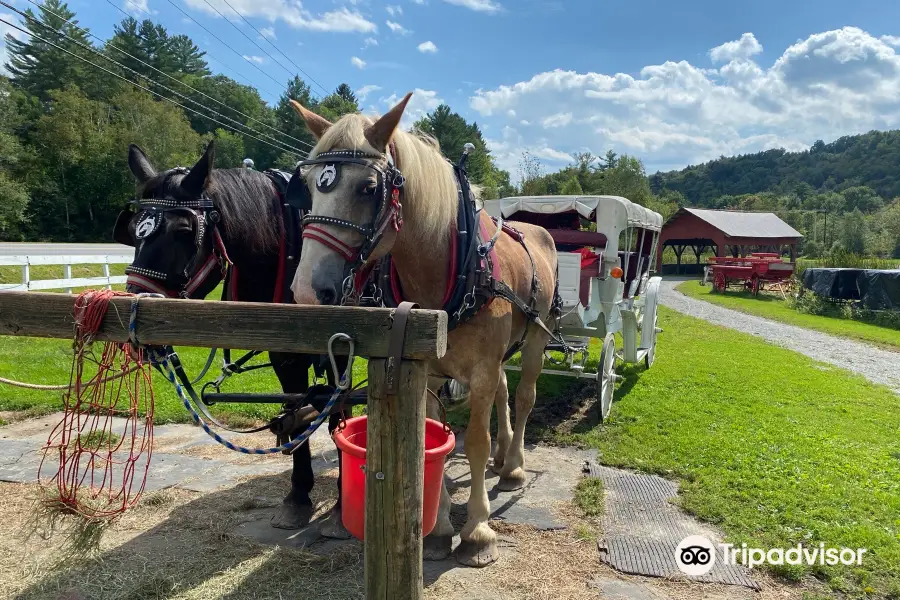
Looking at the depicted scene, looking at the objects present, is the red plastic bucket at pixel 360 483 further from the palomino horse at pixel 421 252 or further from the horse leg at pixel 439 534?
the horse leg at pixel 439 534

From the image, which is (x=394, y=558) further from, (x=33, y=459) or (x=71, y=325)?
(x=33, y=459)

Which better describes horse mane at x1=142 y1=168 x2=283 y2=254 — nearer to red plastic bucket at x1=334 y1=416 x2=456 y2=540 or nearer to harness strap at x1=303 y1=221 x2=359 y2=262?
harness strap at x1=303 y1=221 x2=359 y2=262

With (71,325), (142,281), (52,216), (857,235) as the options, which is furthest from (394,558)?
(857,235)

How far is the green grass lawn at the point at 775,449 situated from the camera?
3.02m

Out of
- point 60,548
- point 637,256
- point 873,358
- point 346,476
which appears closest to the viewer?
point 346,476

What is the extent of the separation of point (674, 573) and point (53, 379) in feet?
20.8

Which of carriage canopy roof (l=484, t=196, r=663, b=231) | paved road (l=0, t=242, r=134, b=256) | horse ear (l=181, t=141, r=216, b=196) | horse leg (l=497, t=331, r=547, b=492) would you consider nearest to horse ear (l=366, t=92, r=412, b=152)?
horse ear (l=181, t=141, r=216, b=196)

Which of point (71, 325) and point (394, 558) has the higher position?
point (71, 325)

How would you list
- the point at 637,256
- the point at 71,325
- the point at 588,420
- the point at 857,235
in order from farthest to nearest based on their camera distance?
1. the point at 857,235
2. the point at 637,256
3. the point at 588,420
4. the point at 71,325

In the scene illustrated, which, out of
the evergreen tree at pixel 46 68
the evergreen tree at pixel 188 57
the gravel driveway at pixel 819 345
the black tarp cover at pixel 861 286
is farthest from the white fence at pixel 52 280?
the evergreen tree at pixel 188 57

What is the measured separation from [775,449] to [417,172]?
13.4 ft

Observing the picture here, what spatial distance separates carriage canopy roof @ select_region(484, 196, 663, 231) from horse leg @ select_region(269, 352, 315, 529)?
3075mm

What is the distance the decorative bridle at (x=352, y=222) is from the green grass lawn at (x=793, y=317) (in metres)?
12.6

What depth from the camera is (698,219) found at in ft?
99.3
